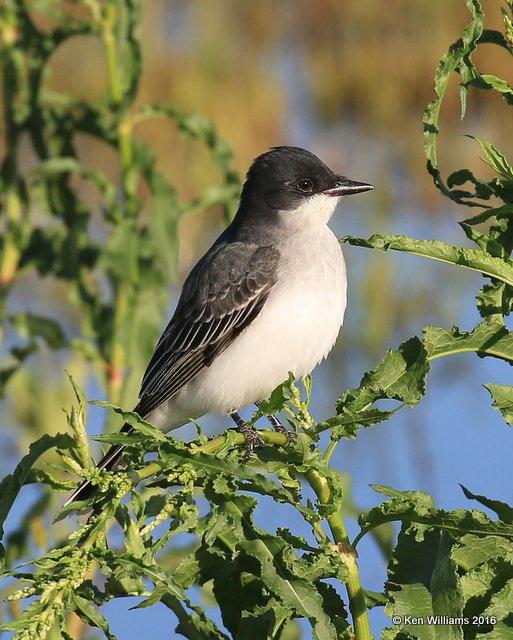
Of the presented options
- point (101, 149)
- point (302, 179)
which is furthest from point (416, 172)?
point (302, 179)

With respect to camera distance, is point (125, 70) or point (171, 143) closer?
point (125, 70)

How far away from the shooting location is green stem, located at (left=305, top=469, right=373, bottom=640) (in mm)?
2230

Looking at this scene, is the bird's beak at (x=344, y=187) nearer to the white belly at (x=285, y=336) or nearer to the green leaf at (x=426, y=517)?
the white belly at (x=285, y=336)

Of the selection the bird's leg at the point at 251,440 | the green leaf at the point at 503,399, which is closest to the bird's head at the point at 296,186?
the bird's leg at the point at 251,440

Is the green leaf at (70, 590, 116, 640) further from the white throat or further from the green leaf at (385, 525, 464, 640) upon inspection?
the white throat

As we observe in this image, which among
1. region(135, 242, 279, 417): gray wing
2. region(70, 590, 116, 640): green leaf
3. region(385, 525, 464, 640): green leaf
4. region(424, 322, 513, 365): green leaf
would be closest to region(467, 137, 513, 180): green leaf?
region(424, 322, 513, 365): green leaf

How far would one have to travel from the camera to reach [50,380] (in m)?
5.72

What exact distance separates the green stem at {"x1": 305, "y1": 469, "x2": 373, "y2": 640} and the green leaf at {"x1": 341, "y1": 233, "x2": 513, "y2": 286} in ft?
1.76

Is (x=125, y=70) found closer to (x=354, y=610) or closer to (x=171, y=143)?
(x=171, y=143)

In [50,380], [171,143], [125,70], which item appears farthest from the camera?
[171,143]

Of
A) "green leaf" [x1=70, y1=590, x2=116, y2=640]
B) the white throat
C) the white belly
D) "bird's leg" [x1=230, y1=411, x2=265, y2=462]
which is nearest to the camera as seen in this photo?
"green leaf" [x1=70, y1=590, x2=116, y2=640]

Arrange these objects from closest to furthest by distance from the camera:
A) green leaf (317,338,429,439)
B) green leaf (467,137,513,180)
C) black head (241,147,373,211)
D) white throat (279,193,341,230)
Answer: green leaf (317,338,429,439) → green leaf (467,137,513,180) → white throat (279,193,341,230) → black head (241,147,373,211)

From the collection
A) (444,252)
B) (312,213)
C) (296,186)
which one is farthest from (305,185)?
(444,252)

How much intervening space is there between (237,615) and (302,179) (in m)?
3.10
